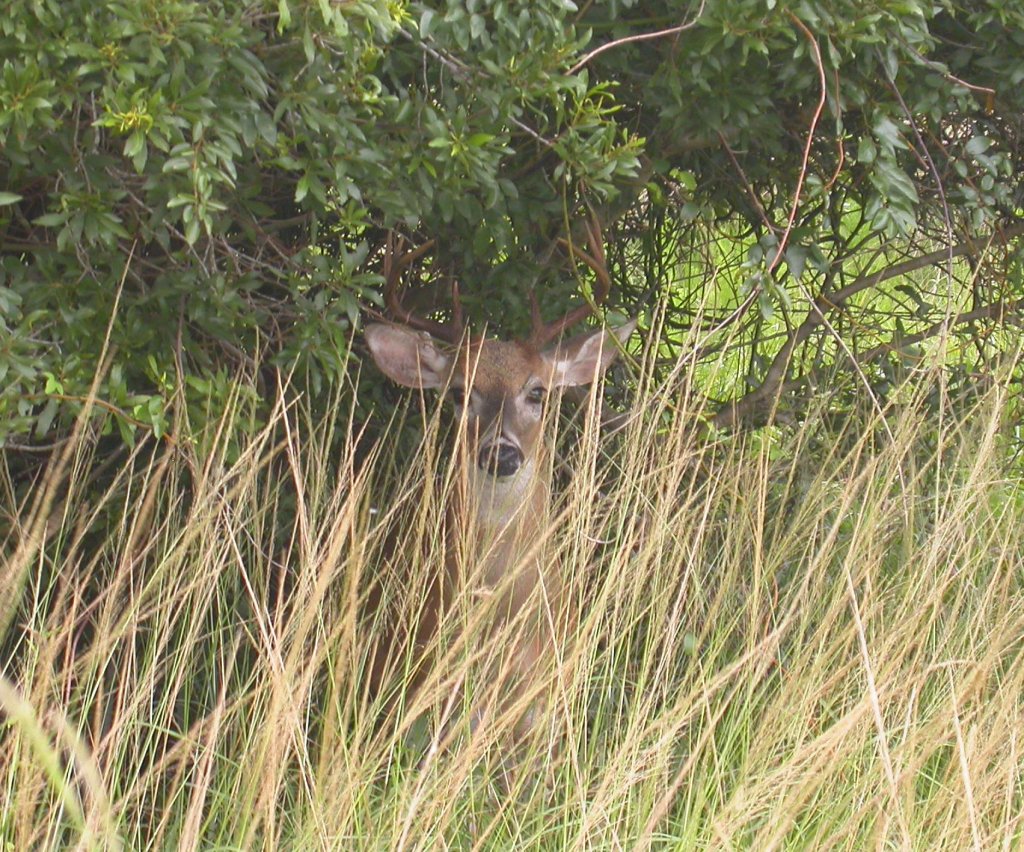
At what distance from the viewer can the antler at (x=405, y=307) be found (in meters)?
4.29

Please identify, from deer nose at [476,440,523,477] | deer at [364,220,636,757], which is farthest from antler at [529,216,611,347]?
deer nose at [476,440,523,477]

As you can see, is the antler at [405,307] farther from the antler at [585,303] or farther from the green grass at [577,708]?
the green grass at [577,708]

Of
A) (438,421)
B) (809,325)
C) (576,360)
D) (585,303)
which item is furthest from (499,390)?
(809,325)

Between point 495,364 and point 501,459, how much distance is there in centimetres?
44

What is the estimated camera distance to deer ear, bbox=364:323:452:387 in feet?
14.9

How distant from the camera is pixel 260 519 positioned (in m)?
4.04

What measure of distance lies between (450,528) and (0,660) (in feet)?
4.41

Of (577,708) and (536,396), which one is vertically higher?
(536,396)

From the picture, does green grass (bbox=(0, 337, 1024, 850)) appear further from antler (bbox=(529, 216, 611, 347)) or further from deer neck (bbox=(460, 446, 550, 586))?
antler (bbox=(529, 216, 611, 347))

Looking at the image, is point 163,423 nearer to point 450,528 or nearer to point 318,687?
point 318,687

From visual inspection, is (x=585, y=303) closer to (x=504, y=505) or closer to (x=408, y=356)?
(x=408, y=356)

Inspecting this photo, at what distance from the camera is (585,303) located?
15.8 ft

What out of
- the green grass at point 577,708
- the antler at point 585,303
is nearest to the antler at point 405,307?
the antler at point 585,303

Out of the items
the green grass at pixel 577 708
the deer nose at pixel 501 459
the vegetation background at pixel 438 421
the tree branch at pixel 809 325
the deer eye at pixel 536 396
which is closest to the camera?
the green grass at pixel 577 708
